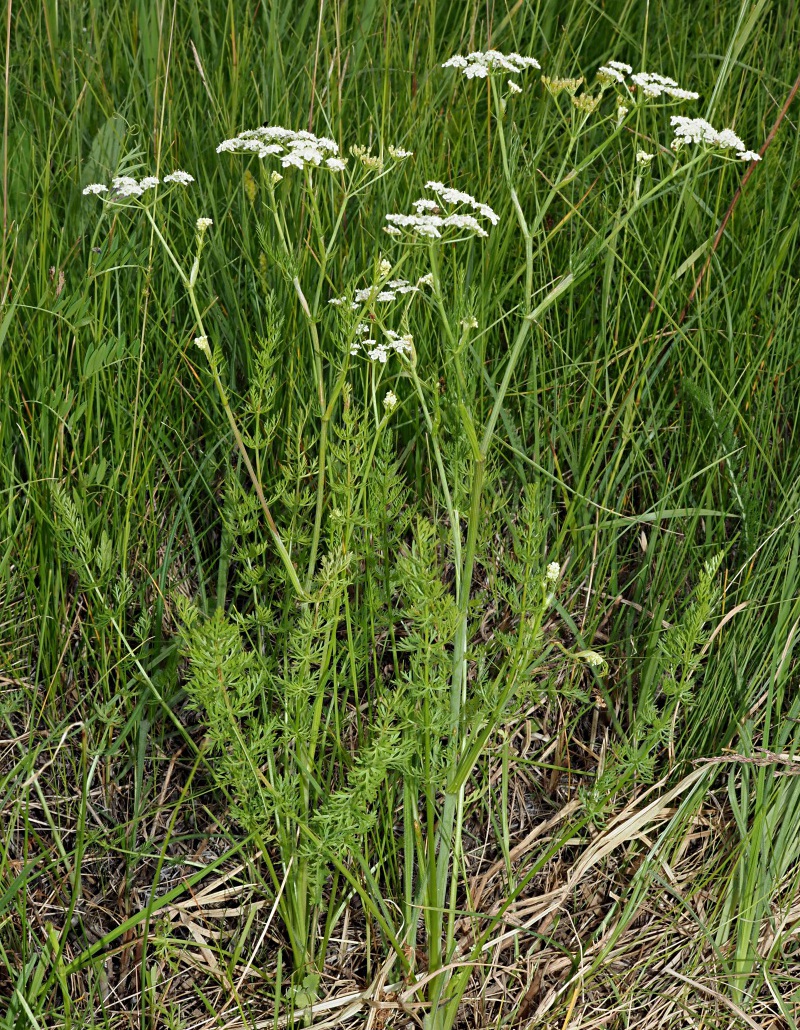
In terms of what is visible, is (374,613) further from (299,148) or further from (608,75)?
(608,75)

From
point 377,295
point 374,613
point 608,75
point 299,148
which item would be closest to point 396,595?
point 374,613

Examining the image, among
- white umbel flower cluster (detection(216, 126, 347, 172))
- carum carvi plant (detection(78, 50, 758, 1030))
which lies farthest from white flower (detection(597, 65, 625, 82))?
white umbel flower cluster (detection(216, 126, 347, 172))

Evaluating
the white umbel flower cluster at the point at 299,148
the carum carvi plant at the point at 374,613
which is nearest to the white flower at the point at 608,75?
the carum carvi plant at the point at 374,613

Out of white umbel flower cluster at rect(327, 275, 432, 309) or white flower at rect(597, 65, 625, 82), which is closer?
white umbel flower cluster at rect(327, 275, 432, 309)

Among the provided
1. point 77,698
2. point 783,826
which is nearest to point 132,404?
point 77,698

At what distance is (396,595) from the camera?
1982 millimetres

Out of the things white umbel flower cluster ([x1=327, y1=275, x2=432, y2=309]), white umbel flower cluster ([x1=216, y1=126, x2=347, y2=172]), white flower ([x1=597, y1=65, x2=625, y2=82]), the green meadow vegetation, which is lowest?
the green meadow vegetation

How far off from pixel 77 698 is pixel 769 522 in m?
→ 1.37

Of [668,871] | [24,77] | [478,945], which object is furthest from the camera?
[24,77]

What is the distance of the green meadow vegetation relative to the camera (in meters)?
1.50

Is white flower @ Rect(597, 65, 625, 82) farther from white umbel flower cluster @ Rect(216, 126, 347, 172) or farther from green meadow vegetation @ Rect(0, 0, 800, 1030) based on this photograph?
white umbel flower cluster @ Rect(216, 126, 347, 172)

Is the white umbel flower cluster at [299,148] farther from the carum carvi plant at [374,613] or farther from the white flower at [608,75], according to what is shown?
the white flower at [608,75]

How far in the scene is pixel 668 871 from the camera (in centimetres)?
172

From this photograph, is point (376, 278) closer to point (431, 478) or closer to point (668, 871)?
point (431, 478)
